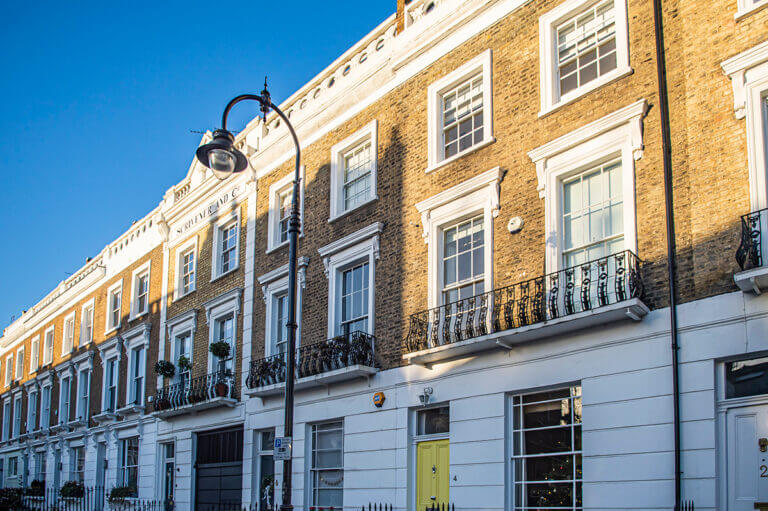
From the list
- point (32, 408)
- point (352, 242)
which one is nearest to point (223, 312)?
point (352, 242)

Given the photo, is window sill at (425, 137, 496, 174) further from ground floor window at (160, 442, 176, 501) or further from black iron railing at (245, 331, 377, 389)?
ground floor window at (160, 442, 176, 501)

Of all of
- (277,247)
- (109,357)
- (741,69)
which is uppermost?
(741,69)

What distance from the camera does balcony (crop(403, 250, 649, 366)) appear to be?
40.8 ft

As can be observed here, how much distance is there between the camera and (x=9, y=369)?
48.8 metres

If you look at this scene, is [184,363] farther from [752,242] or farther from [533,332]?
[752,242]

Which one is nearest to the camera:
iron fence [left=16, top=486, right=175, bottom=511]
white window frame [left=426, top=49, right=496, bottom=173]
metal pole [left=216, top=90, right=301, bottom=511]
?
metal pole [left=216, top=90, right=301, bottom=511]

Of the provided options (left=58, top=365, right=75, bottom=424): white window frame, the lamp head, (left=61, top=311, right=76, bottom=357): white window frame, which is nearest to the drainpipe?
the lamp head

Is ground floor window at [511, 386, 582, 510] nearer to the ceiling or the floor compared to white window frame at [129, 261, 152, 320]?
nearer to the floor

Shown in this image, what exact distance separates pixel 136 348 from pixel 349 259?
1436 centimetres

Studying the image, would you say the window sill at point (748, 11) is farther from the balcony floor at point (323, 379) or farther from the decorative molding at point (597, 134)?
the balcony floor at point (323, 379)

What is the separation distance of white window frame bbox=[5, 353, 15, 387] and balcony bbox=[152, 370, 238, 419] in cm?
2547

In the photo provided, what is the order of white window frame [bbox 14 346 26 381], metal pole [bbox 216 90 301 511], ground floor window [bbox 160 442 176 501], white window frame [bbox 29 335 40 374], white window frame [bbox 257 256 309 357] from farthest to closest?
white window frame [bbox 14 346 26 381] < white window frame [bbox 29 335 40 374] < ground floor window [bbox 160 442 176 501] < white window frame [bbox 257 256 309 357] < metal pole [bbox 216 90 301 511]

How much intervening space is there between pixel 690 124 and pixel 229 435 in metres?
15.4

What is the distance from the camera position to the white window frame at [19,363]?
45.8 m
